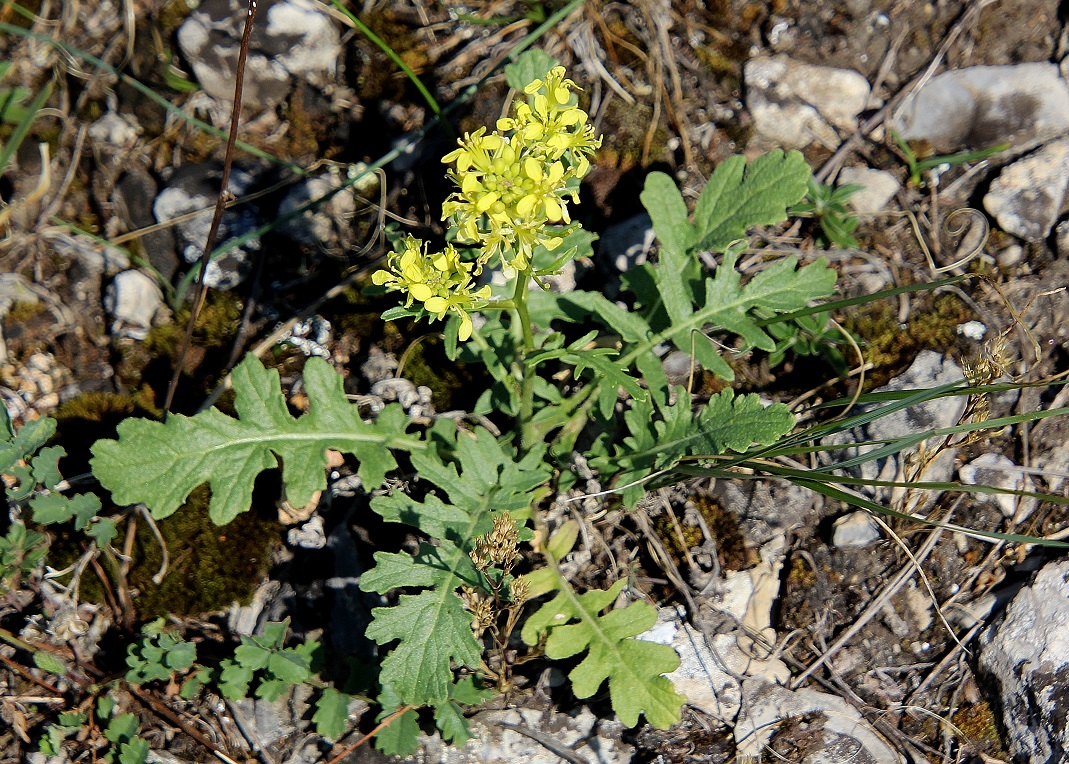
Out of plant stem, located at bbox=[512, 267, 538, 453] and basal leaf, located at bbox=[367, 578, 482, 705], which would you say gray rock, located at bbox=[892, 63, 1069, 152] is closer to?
plant stem, located at bbox=[512, 267, 538, 453]

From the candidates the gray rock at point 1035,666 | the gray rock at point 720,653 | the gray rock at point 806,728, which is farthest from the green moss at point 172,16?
the gray rock at point 1035,666

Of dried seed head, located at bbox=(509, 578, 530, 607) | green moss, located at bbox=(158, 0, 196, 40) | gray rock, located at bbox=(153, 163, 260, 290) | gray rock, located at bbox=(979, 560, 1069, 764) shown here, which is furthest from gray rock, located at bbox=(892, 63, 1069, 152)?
green moss, located at bbox=(158, 0, 196, 40)

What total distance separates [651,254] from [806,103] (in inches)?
46.9

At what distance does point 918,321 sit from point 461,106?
254 centimetres

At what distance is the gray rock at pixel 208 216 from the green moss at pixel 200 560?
1.16m

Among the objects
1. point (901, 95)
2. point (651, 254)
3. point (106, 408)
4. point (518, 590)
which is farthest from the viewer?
point (901, 95)

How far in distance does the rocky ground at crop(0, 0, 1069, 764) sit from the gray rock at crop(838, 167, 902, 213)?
14mm

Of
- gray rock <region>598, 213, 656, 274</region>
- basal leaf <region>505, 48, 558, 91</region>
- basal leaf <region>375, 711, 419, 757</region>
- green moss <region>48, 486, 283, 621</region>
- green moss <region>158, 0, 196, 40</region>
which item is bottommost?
Answer: basal leaf <region>375, 711, 419, 757</region>

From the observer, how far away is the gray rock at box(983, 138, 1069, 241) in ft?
12.8

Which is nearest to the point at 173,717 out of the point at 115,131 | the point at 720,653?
the point at 720,653

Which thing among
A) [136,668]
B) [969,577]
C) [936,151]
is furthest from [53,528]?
[936,151]

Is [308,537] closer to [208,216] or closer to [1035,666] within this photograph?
[208,216]

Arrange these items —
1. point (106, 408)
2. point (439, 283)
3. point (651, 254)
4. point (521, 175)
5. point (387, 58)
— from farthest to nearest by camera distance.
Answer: point (387, 58) → point (651, 254) → point (106, 408) → point (439, 283) → point (521, 175)

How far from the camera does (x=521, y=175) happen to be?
8.55 feet
